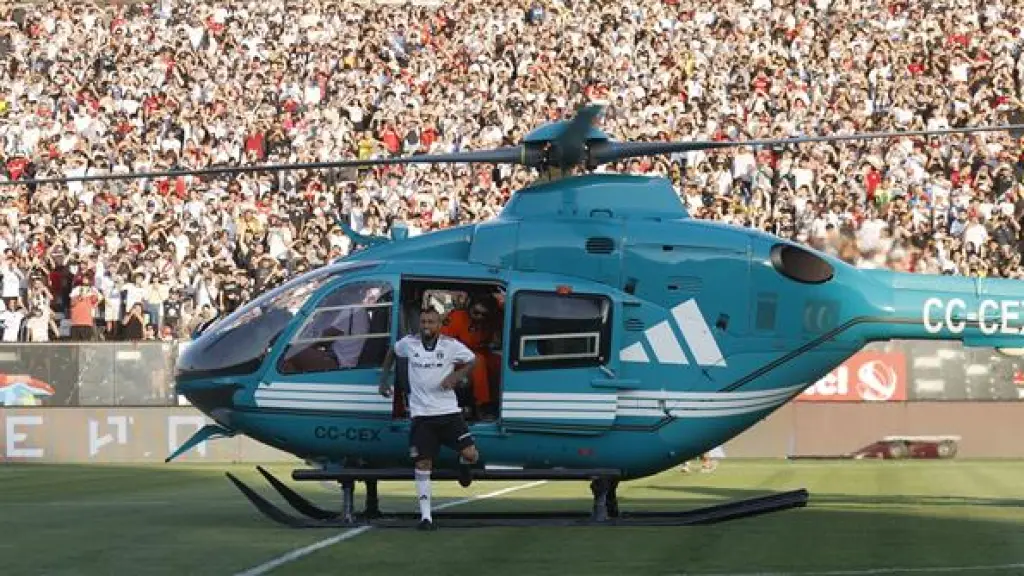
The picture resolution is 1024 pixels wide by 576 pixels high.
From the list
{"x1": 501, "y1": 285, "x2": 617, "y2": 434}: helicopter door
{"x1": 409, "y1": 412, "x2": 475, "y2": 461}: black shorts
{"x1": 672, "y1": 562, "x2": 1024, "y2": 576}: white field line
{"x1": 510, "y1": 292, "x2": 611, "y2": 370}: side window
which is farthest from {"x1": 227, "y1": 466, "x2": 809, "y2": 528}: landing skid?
{"x1": 672, "y1": 562, "x2": 1024, "y2": 576}: white field line

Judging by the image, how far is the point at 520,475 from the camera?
1972cm

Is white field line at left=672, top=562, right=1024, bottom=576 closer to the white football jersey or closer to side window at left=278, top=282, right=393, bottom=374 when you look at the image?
the white football jersey

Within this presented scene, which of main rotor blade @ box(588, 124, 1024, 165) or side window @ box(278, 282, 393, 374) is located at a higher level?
main rotor blade @ box(588, 124, 1024, 165)

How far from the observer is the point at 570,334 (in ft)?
65.3

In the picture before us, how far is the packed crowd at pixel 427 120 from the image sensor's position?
3947 centimetres

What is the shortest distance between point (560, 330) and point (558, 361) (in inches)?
12.5

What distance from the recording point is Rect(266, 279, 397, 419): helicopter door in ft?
65.5

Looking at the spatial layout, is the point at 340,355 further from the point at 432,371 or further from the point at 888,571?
the point at 888,571

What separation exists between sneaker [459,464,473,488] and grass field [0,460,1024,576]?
33.3 inches

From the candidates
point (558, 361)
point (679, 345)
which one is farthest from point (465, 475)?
point (679, 345)

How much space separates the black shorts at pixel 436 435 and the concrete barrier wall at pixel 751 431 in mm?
18746

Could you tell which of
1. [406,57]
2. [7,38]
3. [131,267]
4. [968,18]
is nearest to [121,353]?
[131,267]

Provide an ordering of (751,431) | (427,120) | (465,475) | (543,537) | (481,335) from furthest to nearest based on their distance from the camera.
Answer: (427,120) < (751,431) < (481,335) < (465,475) < (543,537)

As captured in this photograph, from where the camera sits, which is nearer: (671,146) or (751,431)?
(671,146)
